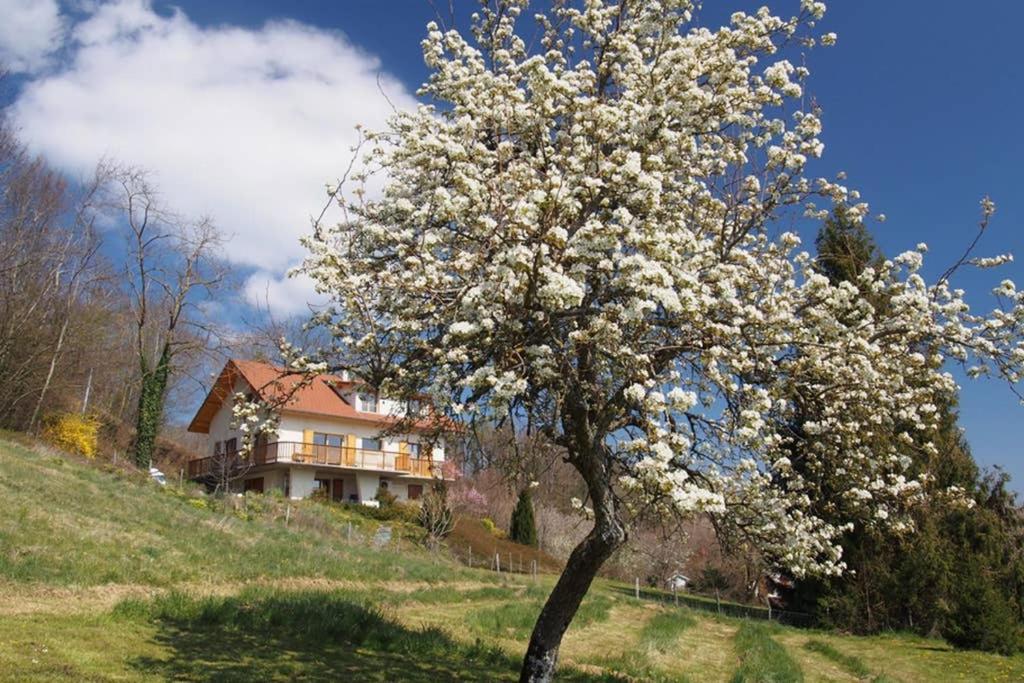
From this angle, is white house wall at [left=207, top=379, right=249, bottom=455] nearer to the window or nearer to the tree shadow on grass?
the window

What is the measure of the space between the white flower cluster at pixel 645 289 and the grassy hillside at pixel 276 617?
4.10 meters

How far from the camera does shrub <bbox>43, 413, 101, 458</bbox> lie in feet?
117

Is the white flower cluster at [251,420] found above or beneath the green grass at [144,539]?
above

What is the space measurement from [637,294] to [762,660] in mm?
12222

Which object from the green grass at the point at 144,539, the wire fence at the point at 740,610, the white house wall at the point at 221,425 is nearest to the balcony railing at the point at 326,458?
the white house wall at the point at 221,425

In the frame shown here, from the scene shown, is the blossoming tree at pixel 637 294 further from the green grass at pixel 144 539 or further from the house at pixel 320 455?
the house at pixel 320 455

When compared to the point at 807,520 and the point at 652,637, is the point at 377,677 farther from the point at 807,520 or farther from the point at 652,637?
the point at 652,637

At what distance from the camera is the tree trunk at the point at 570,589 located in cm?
903

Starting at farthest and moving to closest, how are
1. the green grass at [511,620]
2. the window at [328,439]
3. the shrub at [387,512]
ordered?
the window at [328,439] < the shrub at [387,512] < the green grass at [511,620]

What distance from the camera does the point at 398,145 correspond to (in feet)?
32.7

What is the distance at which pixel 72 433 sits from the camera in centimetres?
3619

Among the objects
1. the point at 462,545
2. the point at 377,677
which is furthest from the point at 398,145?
the point at 462,545

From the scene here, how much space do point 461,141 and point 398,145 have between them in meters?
1.52

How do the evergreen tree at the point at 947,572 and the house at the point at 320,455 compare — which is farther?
the house at the point at 320,455
